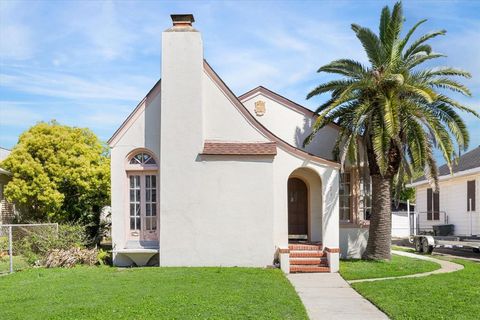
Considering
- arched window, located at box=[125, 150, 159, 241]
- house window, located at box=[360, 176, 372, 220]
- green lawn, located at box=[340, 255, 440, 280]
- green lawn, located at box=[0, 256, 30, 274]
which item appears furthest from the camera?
house window, located at box=[360, 176, 372, 220]

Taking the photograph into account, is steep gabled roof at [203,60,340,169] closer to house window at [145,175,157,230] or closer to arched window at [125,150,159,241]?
arched window at [125,150,159,241]

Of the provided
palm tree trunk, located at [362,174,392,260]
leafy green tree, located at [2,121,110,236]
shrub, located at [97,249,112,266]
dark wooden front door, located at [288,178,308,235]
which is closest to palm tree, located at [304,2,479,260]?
palm tree trunk, located at [362,174,392,260]

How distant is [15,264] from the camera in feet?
53.7

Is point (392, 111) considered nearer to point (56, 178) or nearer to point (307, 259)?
point (307, 259)

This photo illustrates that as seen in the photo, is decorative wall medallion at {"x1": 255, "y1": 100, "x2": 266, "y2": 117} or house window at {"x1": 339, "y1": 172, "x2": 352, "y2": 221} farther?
decorative wall medallion at {"x1": 255, "y1": 100, "x2": 266, "y2": 117}

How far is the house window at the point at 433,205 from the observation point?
85.5 feet

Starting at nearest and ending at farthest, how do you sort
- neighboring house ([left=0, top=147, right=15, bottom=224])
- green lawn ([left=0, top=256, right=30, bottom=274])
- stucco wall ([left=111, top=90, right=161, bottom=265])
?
green lawn ([left=0, top=256, right=30, bottom=274])
stucco wall ([left=111, top=90, right=161, bottom=265])
neighboring house ([left=0, top=147, right=15, bottom=224])

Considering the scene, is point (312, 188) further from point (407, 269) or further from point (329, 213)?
point (407, 269)

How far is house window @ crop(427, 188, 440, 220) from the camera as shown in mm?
26047

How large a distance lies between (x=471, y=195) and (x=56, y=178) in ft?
57.8

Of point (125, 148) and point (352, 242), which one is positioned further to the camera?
point (352, 242)

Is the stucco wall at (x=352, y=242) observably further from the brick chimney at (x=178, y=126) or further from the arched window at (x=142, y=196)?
the arched window at (x=142, y=196)

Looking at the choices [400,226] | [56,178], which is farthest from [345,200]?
[400,226]

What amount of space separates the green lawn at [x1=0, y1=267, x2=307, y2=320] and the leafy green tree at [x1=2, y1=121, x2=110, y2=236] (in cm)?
757
